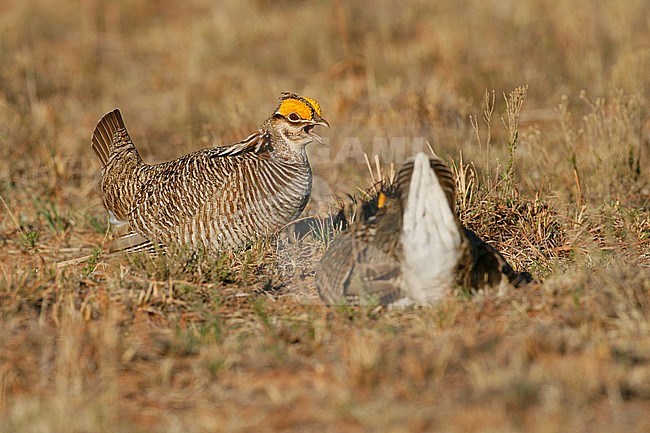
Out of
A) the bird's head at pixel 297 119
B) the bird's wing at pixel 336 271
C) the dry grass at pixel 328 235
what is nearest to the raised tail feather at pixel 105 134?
the dry grass at pixel 328 235

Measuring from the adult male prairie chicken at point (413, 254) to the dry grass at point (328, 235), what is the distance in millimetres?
131

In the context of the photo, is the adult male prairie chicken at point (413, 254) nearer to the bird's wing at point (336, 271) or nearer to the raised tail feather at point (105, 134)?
the bird's wing at point (336, 271)

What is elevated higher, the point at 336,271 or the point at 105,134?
the point at 105,134

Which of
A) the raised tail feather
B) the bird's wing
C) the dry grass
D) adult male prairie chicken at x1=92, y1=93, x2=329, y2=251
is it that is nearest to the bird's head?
adult male prairie chicken at x1=92, y1=93, x2=329, y2=251

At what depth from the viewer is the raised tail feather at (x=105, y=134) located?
634 cm

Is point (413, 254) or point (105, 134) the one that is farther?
point (105, 134)

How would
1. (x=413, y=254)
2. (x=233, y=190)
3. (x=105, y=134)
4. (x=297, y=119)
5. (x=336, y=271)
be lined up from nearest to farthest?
(x=413, y=254) < (x=336, y=271) < (x=233, y=190) < (x=297, y=119) < (x=105, y=134)

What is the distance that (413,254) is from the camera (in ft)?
13.6

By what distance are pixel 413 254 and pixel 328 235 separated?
1463 millimetres

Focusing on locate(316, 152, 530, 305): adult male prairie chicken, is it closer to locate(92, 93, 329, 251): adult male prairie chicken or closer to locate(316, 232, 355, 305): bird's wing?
locate(316, 232, 355, 305): bird's wing

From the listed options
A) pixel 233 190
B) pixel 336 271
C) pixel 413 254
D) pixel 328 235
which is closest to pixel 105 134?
pixel 233 190

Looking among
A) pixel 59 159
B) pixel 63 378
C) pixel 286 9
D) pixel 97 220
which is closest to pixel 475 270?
pixel 63 378

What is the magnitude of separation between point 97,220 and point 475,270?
319 cm

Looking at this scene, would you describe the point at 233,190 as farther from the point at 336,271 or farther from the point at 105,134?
the point at 105,134
